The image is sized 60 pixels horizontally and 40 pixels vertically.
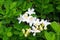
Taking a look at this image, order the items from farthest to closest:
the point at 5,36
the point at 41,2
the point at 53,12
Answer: the point at 53,12, the point at 41,2, the point at 5,36

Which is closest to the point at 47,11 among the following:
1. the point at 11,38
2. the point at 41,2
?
the point at 41,2

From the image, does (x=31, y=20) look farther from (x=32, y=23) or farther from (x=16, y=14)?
(x=16, y=14)

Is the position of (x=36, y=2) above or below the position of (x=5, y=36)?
above

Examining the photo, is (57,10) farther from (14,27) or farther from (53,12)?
(14,27)

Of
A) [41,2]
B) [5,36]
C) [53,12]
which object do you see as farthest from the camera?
[53,12]

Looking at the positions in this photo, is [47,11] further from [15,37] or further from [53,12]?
[15,37]

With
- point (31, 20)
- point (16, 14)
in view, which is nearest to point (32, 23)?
point (31, 20)

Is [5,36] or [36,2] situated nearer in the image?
[5,36]
